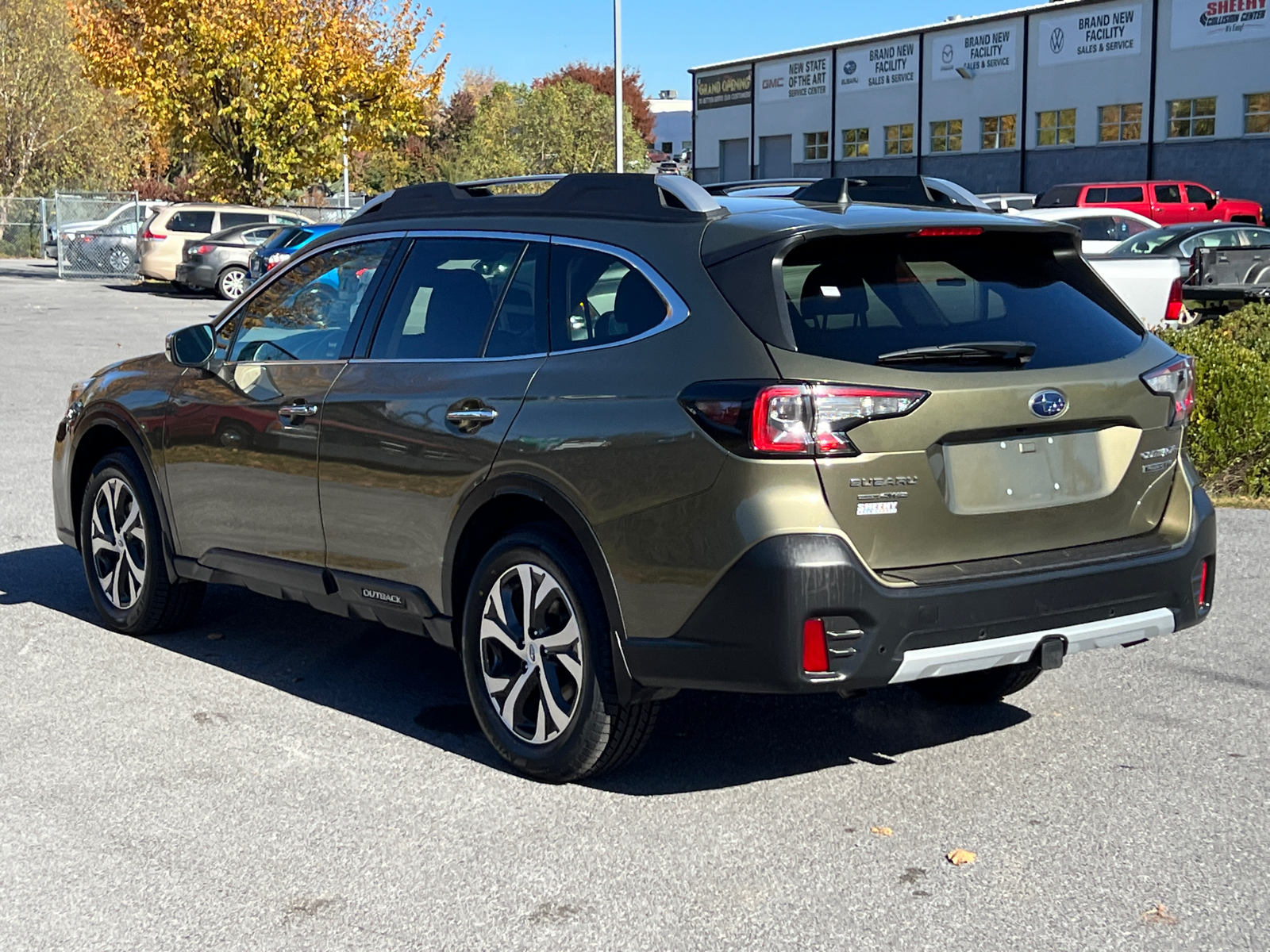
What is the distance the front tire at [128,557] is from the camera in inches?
261

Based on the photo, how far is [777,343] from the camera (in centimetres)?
432

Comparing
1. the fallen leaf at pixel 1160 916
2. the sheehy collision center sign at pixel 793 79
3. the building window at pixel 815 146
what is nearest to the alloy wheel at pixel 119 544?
the fallen leaf at pixel 1160 916

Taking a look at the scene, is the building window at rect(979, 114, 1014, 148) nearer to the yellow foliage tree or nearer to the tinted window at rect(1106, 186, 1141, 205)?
the tinted window at rect(1106, 186, 1141, 205)

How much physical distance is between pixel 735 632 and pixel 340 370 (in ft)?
6.67

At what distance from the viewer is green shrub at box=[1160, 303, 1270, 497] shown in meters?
9.91

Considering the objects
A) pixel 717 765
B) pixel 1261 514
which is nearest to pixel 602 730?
pixel 717 765

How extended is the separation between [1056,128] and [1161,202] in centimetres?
1494

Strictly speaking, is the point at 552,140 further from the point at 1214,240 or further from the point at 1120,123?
the point at 1214,240

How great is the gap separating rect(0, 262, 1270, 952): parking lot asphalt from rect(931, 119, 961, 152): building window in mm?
50884

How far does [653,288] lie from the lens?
4688 mm

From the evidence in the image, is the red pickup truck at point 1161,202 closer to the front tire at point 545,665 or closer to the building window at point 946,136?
the building window at point 946,136

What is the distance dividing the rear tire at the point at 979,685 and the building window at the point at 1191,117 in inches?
1750

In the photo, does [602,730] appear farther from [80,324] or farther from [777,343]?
[80,324]

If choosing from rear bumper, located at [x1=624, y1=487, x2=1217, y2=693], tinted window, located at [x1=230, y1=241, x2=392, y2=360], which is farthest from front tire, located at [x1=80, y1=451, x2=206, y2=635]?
rear bumper, located at [x1=624, y1=487, x2=1217, y2=693]
